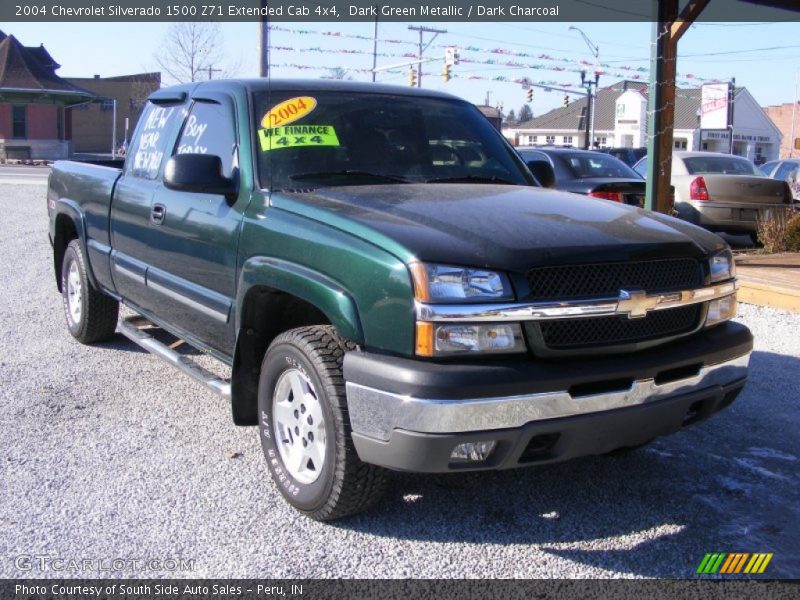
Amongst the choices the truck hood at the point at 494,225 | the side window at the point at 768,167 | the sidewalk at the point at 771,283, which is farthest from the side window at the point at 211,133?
the side window at the point at 768,167

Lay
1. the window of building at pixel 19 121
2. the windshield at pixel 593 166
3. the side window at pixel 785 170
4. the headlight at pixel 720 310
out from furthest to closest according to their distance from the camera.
Answer: the window of building at pixel 19 121, the side window at pixel 785 170, the windshield at pixel 593 166, the headlight at pixel 720 310

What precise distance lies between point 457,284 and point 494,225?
0.45 m

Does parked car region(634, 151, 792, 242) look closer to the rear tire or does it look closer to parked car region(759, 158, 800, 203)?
parked car region(759, 158, 800, 203)

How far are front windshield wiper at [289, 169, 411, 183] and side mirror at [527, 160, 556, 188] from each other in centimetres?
110

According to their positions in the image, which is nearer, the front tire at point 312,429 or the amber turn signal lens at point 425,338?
the amber turn signal lens at point 425,338

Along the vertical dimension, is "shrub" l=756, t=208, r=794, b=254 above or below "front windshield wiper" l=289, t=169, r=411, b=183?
below

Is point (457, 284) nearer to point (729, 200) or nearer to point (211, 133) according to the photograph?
point (211, 133)

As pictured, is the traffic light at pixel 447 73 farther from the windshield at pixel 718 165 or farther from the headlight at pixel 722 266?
the headlight at pixel 722 266

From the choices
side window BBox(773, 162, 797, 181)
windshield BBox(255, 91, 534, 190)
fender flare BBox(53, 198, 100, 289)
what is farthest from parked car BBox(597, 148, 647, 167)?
windshield BBox(255, 91, 534, 190)

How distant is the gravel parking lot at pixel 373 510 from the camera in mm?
3240

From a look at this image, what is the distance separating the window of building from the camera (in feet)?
154

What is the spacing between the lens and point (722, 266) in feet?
12.2

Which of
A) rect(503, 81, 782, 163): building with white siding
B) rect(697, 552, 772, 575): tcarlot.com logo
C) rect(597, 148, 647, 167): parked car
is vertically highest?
rect(503, 81, 782, 163): building with white siding

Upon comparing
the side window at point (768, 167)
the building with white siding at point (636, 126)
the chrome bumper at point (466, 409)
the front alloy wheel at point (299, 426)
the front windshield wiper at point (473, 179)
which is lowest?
the front alloy wheel at point (299, 426)
